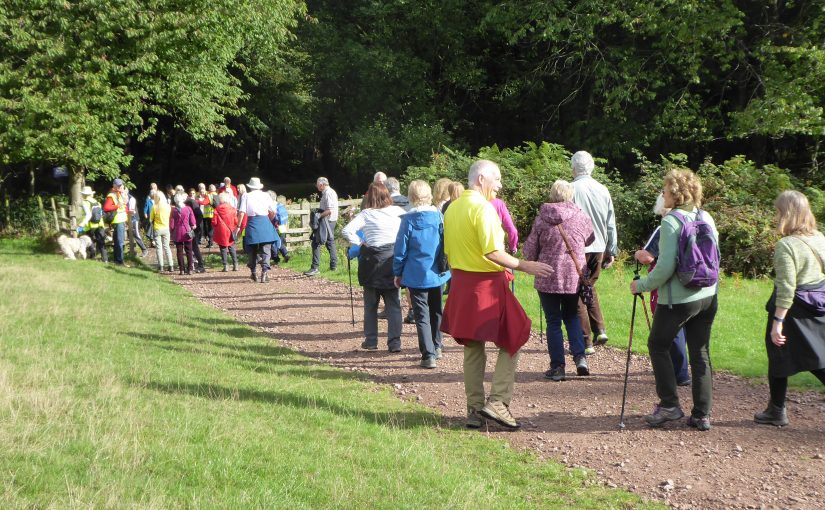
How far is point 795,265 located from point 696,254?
2.60 feet

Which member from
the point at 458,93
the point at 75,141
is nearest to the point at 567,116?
the point at 458,93

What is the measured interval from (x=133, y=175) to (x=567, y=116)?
26.2m

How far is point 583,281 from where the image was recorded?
8.16 meters

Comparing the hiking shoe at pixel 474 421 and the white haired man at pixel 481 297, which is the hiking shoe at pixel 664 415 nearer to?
the white haired man at pixel 481 297

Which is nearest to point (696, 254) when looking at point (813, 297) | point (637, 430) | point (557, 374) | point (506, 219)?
point (813, 297)

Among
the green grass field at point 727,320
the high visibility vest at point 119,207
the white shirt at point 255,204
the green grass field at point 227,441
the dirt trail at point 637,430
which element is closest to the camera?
the green grass field at point 227,441

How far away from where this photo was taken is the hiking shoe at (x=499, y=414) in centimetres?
642

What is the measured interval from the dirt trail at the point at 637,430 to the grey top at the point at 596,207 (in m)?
1.30

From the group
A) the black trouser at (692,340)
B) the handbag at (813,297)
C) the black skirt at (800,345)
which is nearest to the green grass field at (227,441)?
the black trouser at (692,340)

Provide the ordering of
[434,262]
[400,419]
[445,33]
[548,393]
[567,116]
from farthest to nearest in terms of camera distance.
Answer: [445,33], [567,116], [434,262], [548,393], [400,419]

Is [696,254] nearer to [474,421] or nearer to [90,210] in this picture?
[474,421]

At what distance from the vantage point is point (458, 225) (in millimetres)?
6410

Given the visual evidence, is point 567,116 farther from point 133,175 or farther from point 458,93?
point 133,175

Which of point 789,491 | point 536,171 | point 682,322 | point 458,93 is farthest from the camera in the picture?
point 458,93
